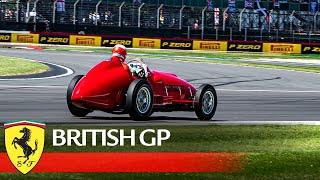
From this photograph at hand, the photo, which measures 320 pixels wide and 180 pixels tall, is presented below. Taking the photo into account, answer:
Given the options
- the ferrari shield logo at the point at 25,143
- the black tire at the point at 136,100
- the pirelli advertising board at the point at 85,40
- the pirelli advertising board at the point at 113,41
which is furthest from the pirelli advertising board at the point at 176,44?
the ferrari shield logo at the point at 25,143

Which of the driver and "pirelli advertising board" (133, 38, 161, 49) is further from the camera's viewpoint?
"pirelli advertising board" (133, 38, 161, 49)

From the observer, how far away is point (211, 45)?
51656 millimetres

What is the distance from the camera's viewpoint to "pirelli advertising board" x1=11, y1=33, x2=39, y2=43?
50.9 m

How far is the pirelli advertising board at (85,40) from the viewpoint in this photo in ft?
169

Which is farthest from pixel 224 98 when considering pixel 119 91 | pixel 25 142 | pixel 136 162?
pixel 25 142

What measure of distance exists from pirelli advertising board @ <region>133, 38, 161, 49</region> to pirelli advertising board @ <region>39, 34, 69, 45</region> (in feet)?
15.8

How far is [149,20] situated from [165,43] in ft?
6.51

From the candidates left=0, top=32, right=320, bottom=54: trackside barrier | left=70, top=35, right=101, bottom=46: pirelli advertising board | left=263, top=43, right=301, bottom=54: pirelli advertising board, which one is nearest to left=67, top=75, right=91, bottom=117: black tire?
left=0, top=32, right=320, bottom=54: trackside barrier

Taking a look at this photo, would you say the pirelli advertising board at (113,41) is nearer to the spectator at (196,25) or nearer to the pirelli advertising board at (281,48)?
the spectator at (196,25)

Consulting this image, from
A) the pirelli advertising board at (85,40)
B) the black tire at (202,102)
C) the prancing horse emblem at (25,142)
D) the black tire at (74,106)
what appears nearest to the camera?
the prancing horse emblem at (25,142)

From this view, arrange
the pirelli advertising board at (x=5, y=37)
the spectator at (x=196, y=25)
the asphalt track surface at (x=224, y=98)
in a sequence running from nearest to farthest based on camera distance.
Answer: the asphalt track surface at (x=224, y=98), the pirelli advertising board at (x=5, y=37), the spectator at (x=196, y=25)

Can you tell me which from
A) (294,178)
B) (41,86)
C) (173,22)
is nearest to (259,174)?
(294,178)

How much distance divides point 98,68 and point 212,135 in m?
2.40

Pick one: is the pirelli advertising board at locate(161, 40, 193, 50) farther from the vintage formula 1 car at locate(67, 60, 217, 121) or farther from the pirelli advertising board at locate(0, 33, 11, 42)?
the vintage formula 1 car at locate(67, 60, 217, 121)
